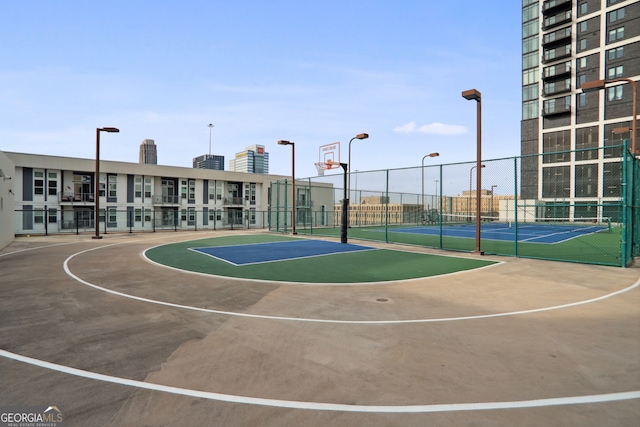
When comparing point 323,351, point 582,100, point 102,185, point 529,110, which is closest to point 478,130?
point 323,351

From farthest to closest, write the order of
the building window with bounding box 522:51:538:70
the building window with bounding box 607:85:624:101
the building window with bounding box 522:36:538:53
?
the building window with bounding box 522:36:538:53
the building window with bounding box 522:51:538:70
the building window with bounding box 607:85:624:101

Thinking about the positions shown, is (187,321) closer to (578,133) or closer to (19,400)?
(19,400)

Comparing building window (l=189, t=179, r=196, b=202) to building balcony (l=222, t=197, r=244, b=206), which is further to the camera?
building balcony (l=222, t=197, r=244, b=206)

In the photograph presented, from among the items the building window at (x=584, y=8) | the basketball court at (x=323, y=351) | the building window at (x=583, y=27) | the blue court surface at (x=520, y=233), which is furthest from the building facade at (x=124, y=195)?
the building window at (x=584, y=8)

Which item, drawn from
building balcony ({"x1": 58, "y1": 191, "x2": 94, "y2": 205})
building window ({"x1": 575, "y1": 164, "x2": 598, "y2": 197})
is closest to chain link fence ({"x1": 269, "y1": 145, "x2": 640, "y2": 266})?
building window ({"x1": 575, "y1": 164, "x2": 598, "y2": 197})

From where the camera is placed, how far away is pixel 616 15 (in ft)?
172

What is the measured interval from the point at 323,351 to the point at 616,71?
67.4 metres

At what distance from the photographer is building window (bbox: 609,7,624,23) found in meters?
51.7

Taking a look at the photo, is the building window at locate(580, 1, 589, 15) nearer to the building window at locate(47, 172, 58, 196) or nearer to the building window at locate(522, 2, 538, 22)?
the building window at locate(522, 2, 538, 22)

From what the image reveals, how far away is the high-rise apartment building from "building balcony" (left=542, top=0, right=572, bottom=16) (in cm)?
15

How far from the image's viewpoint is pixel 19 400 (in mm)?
3730

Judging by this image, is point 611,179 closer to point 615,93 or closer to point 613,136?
point 613,136

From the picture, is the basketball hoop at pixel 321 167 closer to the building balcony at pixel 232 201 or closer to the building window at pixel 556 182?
the building balcony at pixel 232 201

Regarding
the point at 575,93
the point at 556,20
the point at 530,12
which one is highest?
the point at 530,12
